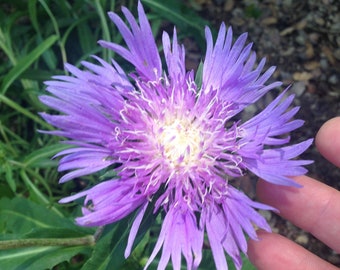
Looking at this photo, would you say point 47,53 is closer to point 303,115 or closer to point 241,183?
point 241,183

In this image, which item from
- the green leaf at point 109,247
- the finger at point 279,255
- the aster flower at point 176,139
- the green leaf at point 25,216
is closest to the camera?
the aster flower at point 176,139

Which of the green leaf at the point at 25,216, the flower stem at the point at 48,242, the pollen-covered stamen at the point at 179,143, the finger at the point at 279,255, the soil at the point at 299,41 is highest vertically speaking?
the soil at the point at 299,41

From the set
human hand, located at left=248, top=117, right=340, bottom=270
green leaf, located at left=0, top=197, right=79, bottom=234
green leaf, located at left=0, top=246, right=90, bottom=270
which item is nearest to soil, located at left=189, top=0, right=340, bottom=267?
human hand, located at left=248, top=117, right=340, bottom=270

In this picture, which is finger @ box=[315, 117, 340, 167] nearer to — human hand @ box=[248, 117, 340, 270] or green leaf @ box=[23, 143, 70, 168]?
human hand @ box=[248, 117, 340, 270]

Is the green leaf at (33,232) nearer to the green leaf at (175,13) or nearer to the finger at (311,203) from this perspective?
the finger at (311,203)

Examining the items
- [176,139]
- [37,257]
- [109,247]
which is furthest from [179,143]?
[37,257]

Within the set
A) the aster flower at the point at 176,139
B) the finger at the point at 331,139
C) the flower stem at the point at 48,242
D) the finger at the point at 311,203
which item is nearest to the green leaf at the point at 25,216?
the flower stem at the point at 48,242

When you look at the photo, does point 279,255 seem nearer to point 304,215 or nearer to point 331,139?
point 304,215
